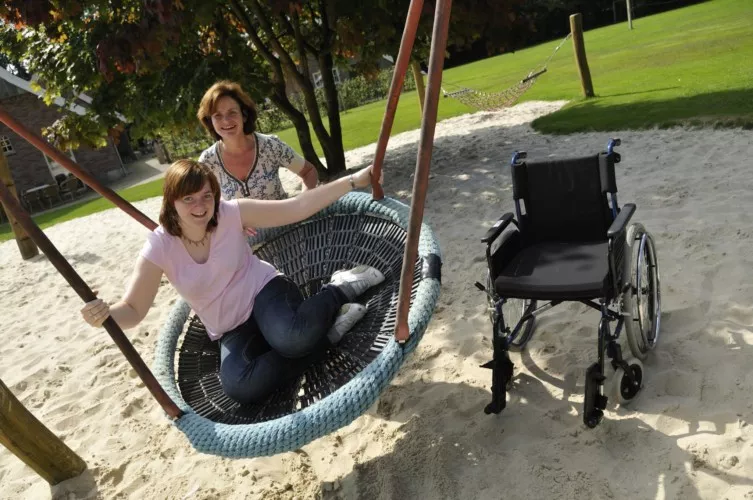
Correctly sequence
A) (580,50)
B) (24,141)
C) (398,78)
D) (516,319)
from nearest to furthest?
(398,78), (516,319), (580,50), (24,141)

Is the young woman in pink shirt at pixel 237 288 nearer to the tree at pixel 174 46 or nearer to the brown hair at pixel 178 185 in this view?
the brown hair at pixel 178 185

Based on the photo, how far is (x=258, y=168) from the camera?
10.2 ft

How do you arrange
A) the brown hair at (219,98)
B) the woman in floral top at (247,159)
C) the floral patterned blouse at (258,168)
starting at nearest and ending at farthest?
the brown hair at (219,98) < the woman in floral top at (247,159) < the floral patterned blouse at (258,168)

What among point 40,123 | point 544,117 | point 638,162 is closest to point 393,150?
point 544,117

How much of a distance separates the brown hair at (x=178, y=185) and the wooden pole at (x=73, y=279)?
0.40 meters

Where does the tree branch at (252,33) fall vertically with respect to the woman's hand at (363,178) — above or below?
above

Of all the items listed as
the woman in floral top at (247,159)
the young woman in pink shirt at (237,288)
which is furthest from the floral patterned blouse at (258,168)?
the young woman in pink shirt at (237,288)

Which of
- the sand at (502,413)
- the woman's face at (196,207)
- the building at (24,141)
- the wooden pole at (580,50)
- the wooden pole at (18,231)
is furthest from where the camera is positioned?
the building at (24,141)

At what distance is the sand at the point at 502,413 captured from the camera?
2150 millimetres

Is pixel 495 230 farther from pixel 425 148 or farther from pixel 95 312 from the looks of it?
pixel 95 312

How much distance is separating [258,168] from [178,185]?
0.91 metres

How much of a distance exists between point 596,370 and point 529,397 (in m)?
0.47

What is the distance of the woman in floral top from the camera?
299 centimetres

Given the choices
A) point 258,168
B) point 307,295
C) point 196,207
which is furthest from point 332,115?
point 196,207
